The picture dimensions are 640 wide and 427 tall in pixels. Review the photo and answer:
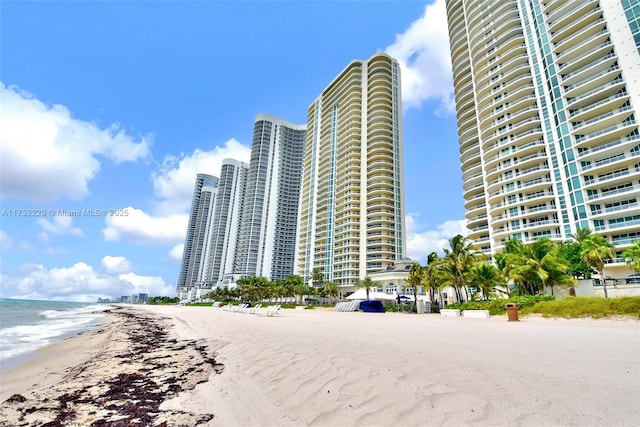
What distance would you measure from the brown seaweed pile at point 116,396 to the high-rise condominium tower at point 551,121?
166 ft

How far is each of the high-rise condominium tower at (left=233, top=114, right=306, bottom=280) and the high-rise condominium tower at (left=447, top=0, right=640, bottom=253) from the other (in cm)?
7605

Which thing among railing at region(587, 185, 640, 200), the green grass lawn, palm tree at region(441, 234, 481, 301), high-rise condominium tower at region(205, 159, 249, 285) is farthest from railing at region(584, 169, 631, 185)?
high-rise condominium tower at region(205, 159, 249, 285)

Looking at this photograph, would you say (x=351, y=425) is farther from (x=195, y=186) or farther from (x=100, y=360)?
(x=195, y=186)

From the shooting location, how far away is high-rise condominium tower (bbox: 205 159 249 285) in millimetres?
140125

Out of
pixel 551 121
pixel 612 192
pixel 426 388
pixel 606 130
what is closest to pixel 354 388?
pixel 426 388

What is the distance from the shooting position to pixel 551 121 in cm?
4831

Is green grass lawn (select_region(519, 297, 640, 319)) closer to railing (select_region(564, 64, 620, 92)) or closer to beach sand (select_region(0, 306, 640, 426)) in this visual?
beach sand (select_region(0, 306, 640, 426))

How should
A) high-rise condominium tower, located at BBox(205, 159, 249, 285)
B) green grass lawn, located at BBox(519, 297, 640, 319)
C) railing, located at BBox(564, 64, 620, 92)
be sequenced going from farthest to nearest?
high-rise condominium tower, located at BBox(205, 159, 249, 285) < railing, located at BBox(564, 64, 620, 92) < green grass lawn, located at BBox(519, 297, 640, 319)

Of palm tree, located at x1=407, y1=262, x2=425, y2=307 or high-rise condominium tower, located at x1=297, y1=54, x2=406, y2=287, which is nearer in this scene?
palm tree, located at x1=407, y1=262, x2=425, y2=307

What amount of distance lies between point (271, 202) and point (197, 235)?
68.9 meters

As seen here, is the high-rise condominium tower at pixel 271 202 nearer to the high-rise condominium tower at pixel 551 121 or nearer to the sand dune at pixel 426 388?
the high-rise condominium tower at pixel 551 121

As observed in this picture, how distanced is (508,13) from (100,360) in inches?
3002

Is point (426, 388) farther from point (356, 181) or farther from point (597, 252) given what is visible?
point (356, 181)

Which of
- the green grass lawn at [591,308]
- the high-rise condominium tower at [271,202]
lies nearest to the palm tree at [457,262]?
the green grass lawn at [591,308]
